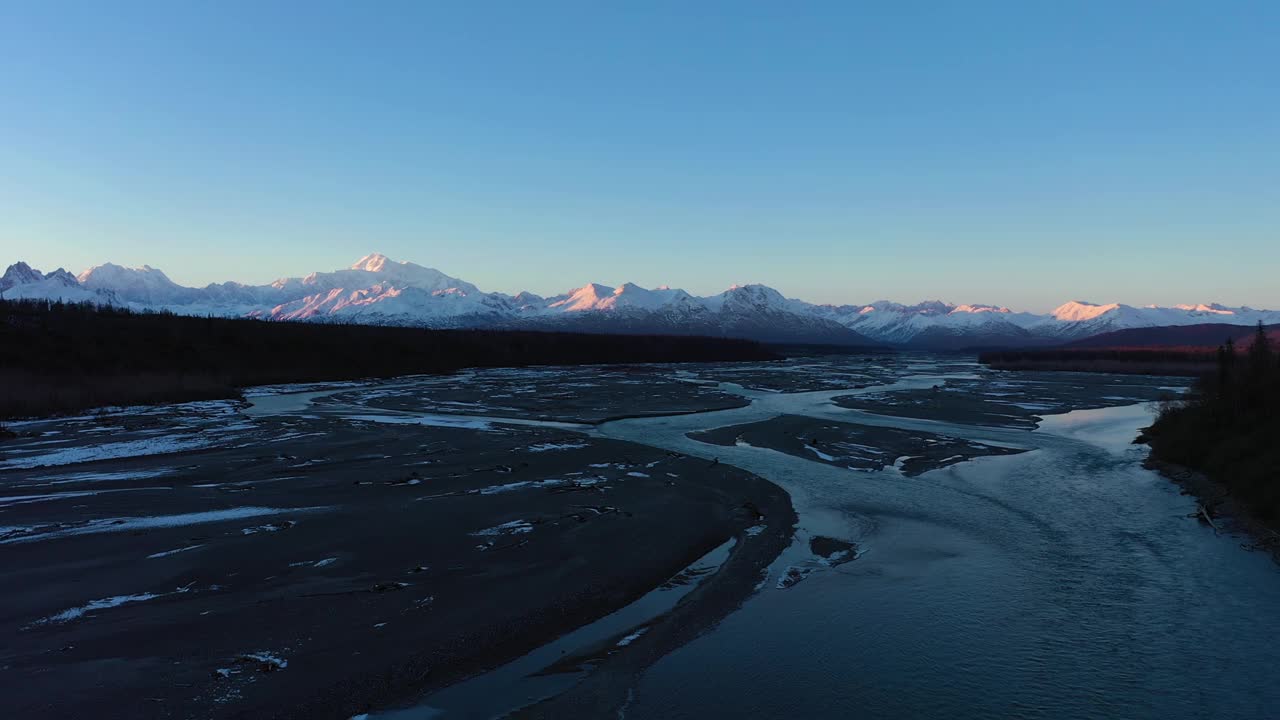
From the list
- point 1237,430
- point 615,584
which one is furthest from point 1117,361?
point 615,584

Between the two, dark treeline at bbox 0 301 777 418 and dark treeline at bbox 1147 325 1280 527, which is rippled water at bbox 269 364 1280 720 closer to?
dark treeline at bbox 1147 325 1280 527

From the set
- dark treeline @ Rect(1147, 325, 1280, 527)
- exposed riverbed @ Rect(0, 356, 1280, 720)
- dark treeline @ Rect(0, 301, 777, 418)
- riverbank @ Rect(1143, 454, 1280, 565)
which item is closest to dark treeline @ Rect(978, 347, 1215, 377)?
dark treeline @ Rect(0, 301, 777, 418)

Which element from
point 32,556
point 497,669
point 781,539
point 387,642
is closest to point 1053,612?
point 781,539

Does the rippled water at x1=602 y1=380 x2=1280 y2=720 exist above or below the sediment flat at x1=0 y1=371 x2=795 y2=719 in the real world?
below

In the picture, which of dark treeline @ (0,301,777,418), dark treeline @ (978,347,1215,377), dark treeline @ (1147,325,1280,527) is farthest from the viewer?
dark treeline @ (978,347,1215,377)

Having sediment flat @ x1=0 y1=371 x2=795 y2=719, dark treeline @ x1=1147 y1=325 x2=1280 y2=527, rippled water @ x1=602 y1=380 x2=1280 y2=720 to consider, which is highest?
dark treeline @ x1=1147 y1=325 x2=1280 y2=527

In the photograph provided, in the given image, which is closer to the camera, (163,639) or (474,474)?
(163,639)

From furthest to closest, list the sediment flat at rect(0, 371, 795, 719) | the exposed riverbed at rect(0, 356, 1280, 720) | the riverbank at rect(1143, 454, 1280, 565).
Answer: the riverbank at rect(1143, 454, 1280, 565) < the exposed riverbed at rect(0, 356, 1280, 720) < the sediment flat at rect(0, 371, 795, 719)

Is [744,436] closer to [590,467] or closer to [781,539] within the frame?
[590,467]
